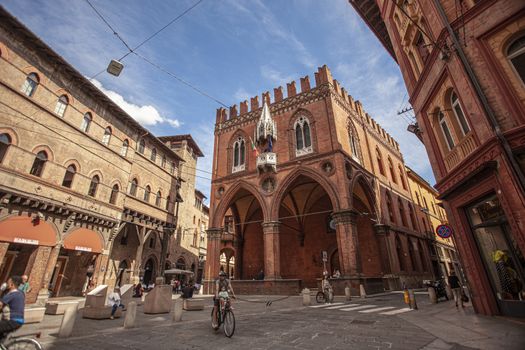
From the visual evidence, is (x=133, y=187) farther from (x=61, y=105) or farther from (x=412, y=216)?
(x=412, y=216)

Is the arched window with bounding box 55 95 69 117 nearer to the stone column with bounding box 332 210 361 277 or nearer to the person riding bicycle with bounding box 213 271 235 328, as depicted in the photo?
the person riding bicycle with bounding box 213 271 235 328

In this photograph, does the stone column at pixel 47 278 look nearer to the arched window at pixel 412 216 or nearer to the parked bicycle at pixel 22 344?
the parked bicycle at pixel 22 344

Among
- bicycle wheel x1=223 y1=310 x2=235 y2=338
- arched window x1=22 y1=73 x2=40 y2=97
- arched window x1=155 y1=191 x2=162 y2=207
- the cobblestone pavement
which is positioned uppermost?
arched window x1=22 y1=73 x2=40 y2=97

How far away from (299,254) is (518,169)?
18.1 meters

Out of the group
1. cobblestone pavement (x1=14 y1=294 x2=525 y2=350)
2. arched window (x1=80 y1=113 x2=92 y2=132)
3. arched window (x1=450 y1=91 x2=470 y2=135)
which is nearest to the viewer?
cobblestone pavement (x1=14 y1=294 x2=525 y2=350)

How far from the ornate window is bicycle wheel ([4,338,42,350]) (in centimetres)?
1756

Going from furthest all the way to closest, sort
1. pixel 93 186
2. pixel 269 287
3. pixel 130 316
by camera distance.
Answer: pixel 93 186 < pixel 269 287 < pixel 130 316

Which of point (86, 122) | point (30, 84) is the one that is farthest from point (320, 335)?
point (86, 122)

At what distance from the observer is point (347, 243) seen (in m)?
14.3

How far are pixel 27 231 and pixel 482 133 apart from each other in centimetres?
1759

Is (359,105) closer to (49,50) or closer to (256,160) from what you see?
(256,160)

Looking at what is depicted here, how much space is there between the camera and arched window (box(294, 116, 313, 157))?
59.4ft

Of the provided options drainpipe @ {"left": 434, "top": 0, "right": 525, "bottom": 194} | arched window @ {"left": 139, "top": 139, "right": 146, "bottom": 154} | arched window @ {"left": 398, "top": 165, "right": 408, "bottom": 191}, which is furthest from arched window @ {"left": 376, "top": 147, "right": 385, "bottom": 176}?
arched window @ {"left": 139, "top": 139, "right": 146, "bottom": 154}

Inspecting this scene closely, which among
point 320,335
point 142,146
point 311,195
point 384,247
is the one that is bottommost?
point 320,335
